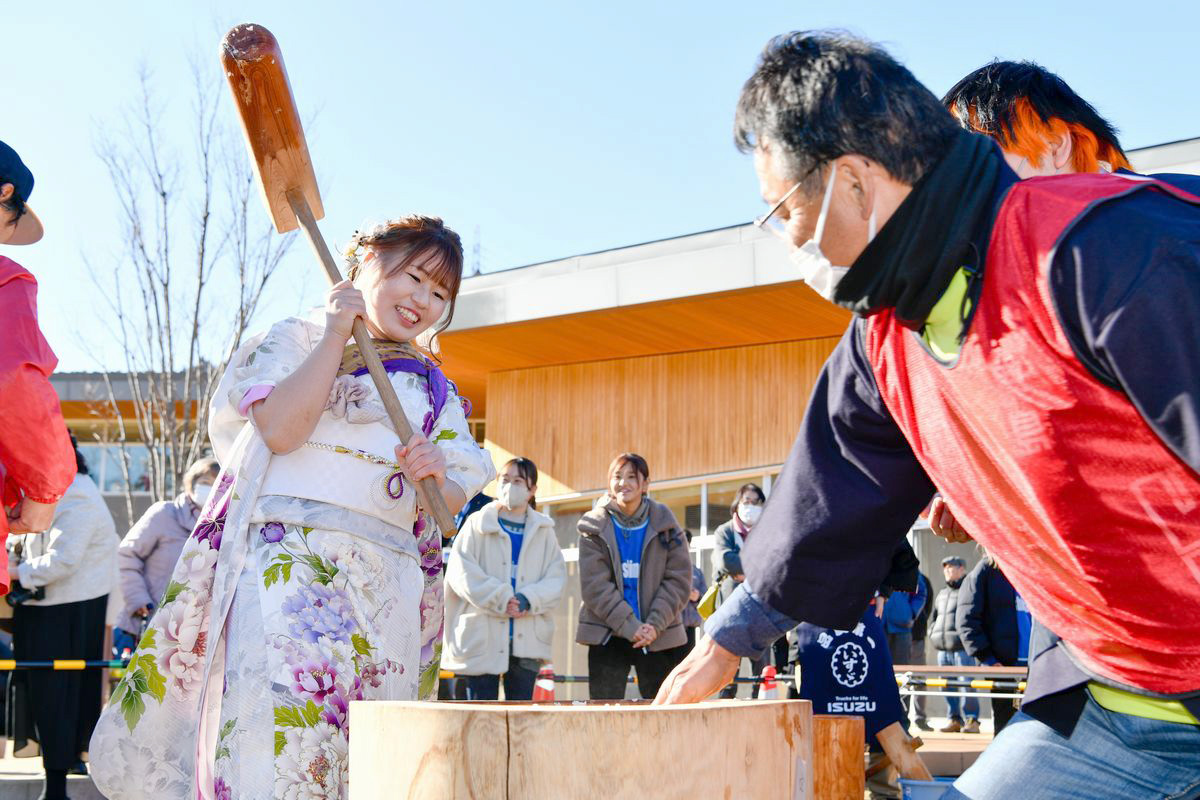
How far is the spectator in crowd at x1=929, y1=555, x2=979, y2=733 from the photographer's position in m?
11.5

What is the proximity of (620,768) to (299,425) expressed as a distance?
55.0 inches

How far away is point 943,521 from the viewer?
2.71m

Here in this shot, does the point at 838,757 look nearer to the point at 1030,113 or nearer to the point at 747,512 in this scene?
the point at 747,512

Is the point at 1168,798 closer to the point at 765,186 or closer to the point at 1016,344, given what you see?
the point at 1016,344

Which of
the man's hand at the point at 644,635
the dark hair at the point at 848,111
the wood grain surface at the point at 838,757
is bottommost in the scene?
the wood grain surface at the point at 838,757

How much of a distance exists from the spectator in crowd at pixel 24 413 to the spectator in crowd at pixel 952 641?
913cm

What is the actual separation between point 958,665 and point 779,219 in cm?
1084

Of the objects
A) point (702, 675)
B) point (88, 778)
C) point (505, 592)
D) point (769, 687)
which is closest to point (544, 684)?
point (505, 592)

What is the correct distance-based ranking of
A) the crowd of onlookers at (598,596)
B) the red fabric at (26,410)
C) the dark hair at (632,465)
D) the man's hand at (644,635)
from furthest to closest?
the dark hair at (632,465) → the crowd of onlookers at (598,596) → the man's hand at (644,635) → the red fabric at (26,410)

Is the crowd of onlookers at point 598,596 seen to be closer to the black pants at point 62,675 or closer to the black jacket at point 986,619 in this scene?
the black jacket at point 986,619

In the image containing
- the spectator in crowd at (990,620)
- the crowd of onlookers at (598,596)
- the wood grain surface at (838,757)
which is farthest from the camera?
the spectator in crowd at (990,620)

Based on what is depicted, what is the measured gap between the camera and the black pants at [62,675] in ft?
22.3

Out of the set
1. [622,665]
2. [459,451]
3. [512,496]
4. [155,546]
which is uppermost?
[512,496]

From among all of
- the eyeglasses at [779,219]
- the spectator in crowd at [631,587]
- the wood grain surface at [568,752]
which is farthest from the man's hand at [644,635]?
the eyeglasses at [779,219]
